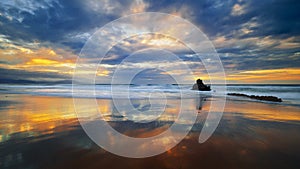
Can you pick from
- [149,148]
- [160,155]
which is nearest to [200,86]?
[149,148]

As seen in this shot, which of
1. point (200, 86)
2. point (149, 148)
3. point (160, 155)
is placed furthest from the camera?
point (200, 86)

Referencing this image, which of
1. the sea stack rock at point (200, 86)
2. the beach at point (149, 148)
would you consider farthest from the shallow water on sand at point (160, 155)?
the sea stack rock at point (200, 86)

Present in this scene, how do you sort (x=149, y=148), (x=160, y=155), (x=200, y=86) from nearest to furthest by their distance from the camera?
(x=160, y=155) < (x=149, y=148) < (x=200, y=86)

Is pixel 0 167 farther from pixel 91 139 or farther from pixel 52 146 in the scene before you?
pixel 91 139

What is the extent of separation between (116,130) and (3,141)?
91.2 inches

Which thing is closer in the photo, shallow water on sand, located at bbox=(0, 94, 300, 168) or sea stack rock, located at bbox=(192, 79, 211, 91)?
shallow water on sand, located at bbox=(0, 94, 300, 168)

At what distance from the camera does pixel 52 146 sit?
2.90 m

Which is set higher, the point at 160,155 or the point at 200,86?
the point at 200,86

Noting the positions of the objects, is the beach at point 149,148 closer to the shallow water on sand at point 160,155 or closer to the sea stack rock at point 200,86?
the shallow water on sand at point 160,155

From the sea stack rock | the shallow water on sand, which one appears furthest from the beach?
the sea stack rock

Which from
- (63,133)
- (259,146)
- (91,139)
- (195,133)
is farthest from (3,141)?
(259,146)

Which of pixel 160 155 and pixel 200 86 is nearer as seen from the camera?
pixel 160 155

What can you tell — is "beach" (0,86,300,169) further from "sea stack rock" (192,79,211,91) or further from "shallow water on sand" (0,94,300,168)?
"sea stack rock" (192,79,211,91)

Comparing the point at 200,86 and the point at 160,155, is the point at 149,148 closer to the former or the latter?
the point at 160,155
